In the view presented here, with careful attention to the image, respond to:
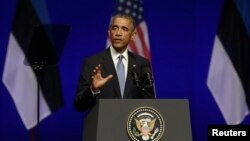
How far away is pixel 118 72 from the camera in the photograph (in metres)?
3.08

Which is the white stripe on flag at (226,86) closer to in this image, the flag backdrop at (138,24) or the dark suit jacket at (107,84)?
the flag backdrop at (138,24)

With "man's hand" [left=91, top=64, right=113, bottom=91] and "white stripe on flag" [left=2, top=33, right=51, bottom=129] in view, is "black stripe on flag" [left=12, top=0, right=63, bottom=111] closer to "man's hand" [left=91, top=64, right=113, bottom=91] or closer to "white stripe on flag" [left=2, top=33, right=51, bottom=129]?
"white stripe on flag" [left=2, top=33, right=51, bottom=129]

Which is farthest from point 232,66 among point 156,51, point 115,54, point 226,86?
point 115,54

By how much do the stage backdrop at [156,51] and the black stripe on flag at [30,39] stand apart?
0.18 feet

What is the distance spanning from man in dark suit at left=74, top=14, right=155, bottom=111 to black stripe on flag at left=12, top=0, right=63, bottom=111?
185 centimetres

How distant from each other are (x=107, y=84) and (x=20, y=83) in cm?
210

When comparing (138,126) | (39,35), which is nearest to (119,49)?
(138,126)

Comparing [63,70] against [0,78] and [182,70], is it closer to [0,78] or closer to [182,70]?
[0,78]

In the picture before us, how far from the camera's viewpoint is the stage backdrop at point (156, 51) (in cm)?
491

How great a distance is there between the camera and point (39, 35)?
4641 mm

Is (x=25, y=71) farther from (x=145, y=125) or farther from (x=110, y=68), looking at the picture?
(x=145, y=125)

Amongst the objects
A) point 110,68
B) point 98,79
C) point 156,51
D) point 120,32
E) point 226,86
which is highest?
point 156,51

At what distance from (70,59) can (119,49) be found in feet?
6.17

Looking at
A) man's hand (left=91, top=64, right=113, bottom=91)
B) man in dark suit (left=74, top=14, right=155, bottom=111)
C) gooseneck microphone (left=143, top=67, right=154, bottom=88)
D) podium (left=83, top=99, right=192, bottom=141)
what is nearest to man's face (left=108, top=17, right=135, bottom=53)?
man in dark suit (left=74, top=14, right=155, bottom=111)
